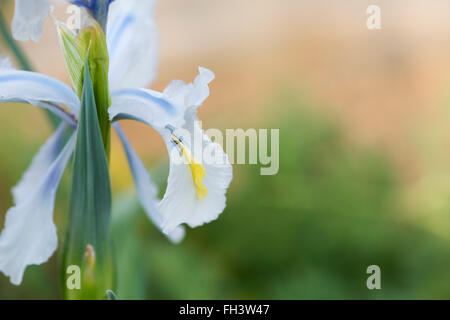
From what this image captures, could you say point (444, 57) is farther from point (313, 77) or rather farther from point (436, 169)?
point (436, 169)

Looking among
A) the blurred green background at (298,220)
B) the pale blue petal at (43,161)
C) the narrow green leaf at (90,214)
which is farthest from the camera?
the blurred green background at (298,220)

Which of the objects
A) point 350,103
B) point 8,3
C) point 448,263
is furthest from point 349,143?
point 8,3

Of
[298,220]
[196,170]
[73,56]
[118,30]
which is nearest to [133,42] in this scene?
[118,30]

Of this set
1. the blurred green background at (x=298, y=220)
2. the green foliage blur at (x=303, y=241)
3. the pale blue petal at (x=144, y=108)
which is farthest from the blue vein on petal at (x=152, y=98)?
the green foliage blur at (x=303, y=241)

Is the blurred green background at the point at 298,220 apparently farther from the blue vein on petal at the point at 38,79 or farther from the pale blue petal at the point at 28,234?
the blue vein on petal at the point at 38,79

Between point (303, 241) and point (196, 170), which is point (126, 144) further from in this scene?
point (303, 241)

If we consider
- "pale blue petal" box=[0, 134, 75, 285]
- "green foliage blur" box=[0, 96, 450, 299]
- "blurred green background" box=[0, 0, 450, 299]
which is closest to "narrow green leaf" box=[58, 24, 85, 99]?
"pale blue petal" box=[0, 134, 75, 285]

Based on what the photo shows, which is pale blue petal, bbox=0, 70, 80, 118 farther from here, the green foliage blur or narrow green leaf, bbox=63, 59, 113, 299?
the green foliage blur
